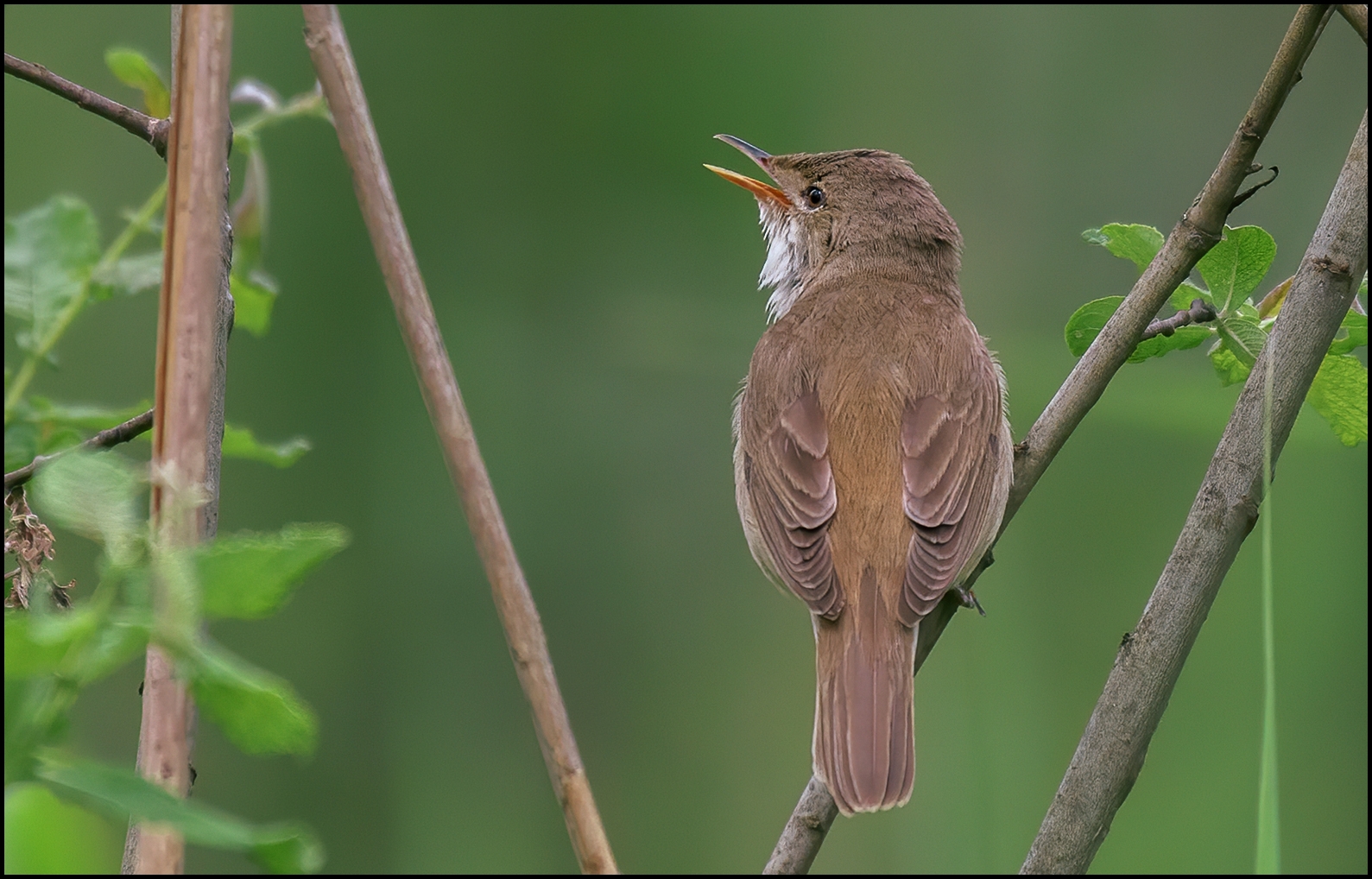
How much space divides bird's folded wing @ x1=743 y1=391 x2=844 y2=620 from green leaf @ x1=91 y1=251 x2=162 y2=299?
5.13ft

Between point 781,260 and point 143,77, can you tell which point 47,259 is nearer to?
point 143,77

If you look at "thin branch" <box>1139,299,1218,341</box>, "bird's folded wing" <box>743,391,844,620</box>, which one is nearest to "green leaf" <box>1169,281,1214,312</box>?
"thin branch" <box>1139,299,1218,341</box>

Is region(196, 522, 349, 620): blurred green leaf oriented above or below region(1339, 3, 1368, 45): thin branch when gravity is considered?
below

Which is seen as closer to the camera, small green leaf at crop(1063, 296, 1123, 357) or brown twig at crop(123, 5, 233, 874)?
brown twig at crop(123, 5, 233, 874)

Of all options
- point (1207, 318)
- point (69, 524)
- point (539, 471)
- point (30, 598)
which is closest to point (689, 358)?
point (539, 471)

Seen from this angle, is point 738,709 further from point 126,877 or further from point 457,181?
point 126,877

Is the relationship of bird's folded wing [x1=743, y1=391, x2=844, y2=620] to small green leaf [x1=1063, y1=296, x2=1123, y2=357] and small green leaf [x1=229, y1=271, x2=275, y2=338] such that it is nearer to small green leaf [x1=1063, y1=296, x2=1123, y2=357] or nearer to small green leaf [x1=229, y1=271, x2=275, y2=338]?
small green leaf [x1=1063, y1=296, x2=1123, y2=357]

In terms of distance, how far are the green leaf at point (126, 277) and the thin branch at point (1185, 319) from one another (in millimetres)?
1570

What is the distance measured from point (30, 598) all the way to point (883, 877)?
387cm

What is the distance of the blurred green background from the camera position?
15.7 ft

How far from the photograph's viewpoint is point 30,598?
5.30ft

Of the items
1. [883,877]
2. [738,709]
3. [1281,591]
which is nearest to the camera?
[1281,591]

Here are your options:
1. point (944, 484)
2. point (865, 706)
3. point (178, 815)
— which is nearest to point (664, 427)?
point (944, 484)

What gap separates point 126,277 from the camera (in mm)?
2066
